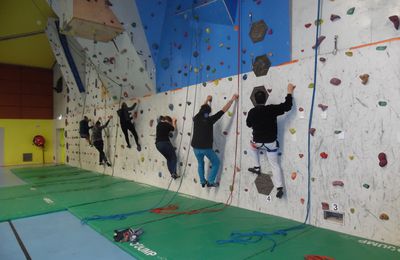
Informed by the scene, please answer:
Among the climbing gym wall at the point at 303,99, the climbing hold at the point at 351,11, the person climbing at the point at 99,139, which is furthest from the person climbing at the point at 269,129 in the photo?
the person climbing at the point at 99,139

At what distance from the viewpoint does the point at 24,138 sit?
11.8 meters

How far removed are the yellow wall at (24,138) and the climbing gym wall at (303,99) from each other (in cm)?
770

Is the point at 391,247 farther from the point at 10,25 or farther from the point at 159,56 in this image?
the point at 10,25

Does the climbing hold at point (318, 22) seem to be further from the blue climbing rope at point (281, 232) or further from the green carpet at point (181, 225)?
the green carpet at point (181, 225)

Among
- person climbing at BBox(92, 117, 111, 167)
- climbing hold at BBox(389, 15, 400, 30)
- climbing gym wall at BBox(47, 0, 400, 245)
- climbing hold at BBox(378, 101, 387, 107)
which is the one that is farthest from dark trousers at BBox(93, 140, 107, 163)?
climbing hold at BBox(389, 15, 400, 30)

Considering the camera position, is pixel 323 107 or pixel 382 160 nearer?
pixel 382 160

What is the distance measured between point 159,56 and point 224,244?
404 cm

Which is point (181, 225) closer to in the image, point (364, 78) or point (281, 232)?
point (281, 232)

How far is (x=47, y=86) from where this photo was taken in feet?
40.4

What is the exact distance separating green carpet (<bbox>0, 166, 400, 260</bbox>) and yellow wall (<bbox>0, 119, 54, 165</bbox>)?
6.59 metres

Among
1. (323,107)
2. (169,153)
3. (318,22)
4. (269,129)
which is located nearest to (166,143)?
(169,153)

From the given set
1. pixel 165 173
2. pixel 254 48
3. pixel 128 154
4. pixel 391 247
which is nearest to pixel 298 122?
pixel 254 48

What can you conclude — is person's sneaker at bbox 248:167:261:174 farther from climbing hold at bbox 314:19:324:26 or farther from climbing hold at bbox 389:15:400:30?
climbing hold at bbox 389:15:400:30

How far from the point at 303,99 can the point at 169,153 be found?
257 cm
